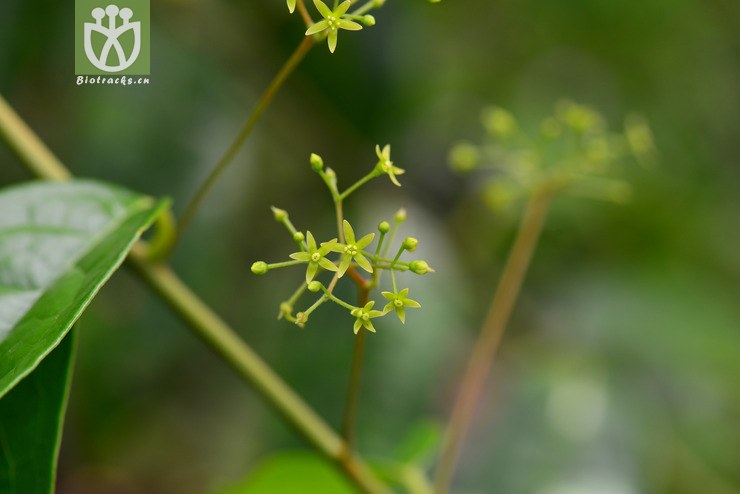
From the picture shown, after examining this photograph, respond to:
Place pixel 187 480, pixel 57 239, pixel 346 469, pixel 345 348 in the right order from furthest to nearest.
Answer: pixel 187 480 < pixel 345 348 < pixel 346 469 < pixel 57 239

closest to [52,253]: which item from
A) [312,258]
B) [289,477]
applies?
[312,258]

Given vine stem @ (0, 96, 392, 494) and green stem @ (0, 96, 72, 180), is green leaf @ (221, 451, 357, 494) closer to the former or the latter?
vine stem @ (0, 96, 392, 494)

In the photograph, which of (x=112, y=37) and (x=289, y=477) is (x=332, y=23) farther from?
(x=289, y=477)

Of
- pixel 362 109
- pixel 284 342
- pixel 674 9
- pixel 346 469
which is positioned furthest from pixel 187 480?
pixel 674 9

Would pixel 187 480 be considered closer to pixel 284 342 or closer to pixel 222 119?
pixel 284 342

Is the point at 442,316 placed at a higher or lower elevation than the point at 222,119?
lower

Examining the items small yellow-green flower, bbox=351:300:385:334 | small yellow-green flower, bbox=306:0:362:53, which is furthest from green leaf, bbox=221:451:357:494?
small yellow-green flower, bbox=306:0:362:53

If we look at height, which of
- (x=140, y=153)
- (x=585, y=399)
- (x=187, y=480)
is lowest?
(x=187, y=480)
